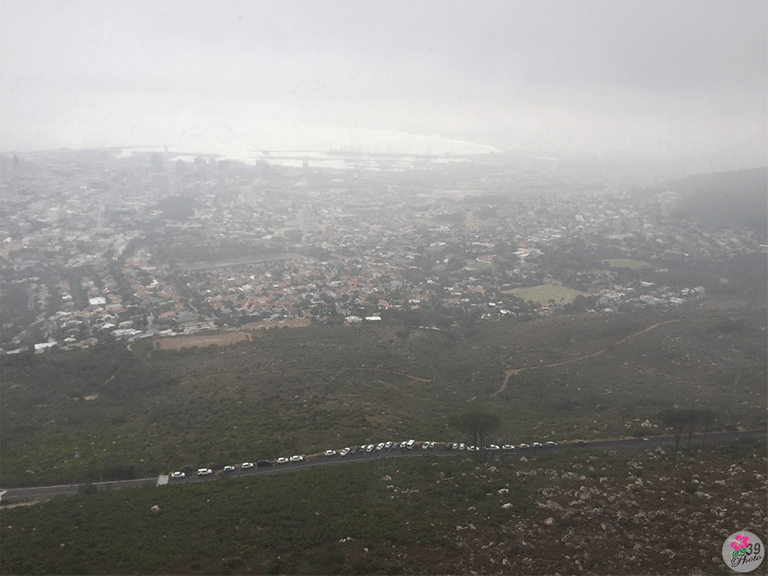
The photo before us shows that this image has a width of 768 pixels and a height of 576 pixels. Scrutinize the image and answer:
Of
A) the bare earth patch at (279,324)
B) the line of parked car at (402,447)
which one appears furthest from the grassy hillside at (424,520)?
the bare earth patch at (279,324)

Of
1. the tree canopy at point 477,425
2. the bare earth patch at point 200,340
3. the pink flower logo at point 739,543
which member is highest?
the pink flower logo at point 739,543

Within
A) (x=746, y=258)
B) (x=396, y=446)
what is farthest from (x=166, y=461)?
(x=746, y=258)

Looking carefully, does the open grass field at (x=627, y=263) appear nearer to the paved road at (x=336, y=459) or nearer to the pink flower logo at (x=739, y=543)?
the paved road at (x=336, y=459)

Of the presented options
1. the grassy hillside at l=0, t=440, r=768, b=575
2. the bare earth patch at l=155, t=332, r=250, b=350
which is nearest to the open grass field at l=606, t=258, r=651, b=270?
the bare earth patch at l=155, t=332, r=250, b=350

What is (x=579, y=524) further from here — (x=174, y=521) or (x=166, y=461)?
(x=166, y=461)

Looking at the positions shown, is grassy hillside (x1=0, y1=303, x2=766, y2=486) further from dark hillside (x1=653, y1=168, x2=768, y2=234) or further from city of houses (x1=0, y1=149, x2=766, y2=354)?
dark hillside (x1=653, y1=168, x2=768, y2=234)

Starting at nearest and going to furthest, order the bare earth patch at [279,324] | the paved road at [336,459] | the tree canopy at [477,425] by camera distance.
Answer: the paved road at [336,459]
the tree canopy at [477,425]
the bare earth patch at [279,324]
